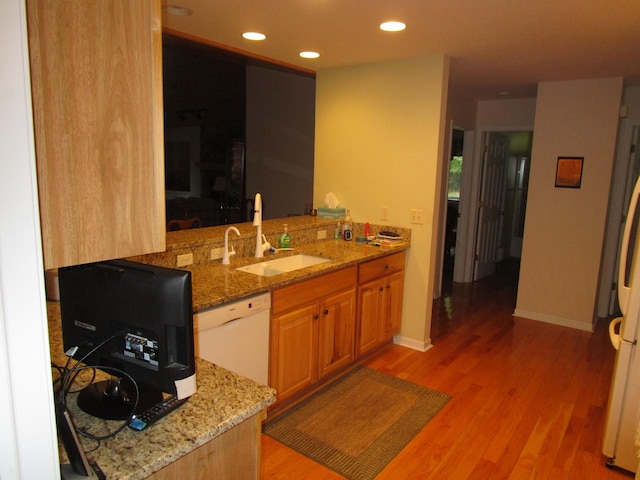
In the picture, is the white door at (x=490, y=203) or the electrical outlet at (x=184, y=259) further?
the white door at (x=490, y=203)

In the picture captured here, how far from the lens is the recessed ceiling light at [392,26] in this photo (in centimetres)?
265

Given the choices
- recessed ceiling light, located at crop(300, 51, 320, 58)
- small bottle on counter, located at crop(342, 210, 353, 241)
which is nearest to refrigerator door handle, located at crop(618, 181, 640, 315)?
small bottle on counter, located at crop(342, 210, 353, 241)

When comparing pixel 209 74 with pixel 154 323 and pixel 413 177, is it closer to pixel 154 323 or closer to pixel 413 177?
pixel 413 177

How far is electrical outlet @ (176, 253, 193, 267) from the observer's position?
8.88 feet

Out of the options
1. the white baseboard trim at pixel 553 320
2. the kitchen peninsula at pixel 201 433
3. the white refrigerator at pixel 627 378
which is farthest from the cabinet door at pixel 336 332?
the white baseboard trim at pixel 553 320

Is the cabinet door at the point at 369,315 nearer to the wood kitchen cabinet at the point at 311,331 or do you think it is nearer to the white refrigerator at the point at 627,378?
the wood kitchen cabinet at the point at 311,331

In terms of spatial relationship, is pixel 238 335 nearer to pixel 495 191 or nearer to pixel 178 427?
pixel 178 427

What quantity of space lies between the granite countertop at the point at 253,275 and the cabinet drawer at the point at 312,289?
0.05 metres

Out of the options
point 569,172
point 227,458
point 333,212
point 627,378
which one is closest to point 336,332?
point 333,212

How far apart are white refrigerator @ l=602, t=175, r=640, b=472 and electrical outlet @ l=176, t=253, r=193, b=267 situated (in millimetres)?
2337

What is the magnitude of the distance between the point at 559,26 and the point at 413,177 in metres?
1.41

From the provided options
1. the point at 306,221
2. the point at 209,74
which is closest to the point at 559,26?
the point at 306,221

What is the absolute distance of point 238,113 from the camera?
717 cm

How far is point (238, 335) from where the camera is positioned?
2.39 metres
